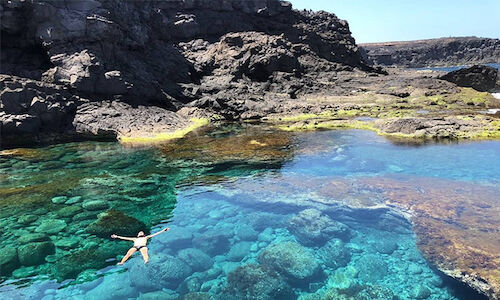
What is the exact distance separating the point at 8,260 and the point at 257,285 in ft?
28.5

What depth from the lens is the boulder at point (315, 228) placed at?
13531 millimetres

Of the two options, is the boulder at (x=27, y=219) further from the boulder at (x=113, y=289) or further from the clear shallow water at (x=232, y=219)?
the boulder at (x=113, y=289)

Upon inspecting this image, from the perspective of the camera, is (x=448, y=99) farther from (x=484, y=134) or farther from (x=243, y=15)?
(x=243, y=15)

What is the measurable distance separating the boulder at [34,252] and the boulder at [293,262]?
7657mm

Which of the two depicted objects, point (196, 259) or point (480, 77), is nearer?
point (196, 259)

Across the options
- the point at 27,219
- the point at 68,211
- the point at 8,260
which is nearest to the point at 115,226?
the point at 68,211

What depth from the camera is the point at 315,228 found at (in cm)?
1409

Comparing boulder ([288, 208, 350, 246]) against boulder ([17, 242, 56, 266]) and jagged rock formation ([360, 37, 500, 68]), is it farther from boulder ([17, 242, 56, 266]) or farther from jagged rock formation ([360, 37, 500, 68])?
jagged rock formation ([360, 37, 500, 68])

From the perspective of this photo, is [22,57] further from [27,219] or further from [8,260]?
[8,260]

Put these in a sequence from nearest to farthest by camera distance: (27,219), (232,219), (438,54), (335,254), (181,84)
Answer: (335,254) → (27,219) → (232,219) → (181,84) → (438,54)

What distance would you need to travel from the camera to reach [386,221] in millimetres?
14289

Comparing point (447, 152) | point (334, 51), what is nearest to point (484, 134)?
point (447, 152)

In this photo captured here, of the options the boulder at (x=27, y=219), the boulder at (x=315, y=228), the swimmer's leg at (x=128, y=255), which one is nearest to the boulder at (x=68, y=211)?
the boulder at (x=27, y=219)

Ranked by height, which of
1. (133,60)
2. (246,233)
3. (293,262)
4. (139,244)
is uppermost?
(133,60)
